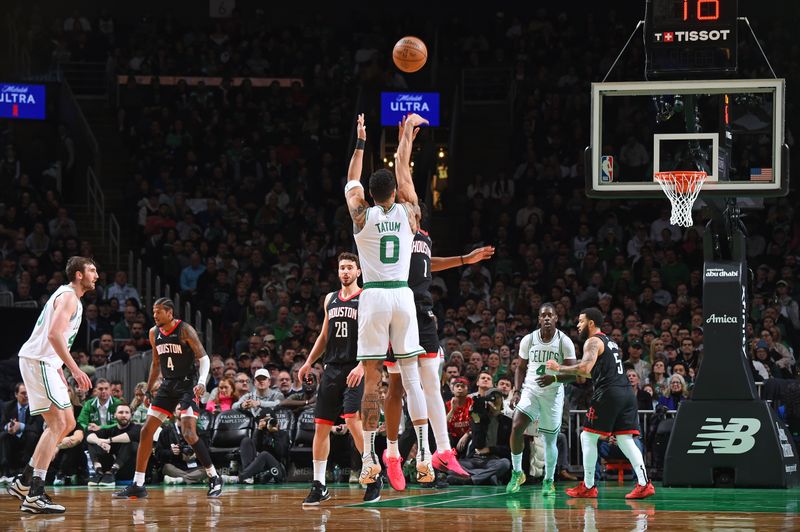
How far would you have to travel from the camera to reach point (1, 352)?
63.6 ft

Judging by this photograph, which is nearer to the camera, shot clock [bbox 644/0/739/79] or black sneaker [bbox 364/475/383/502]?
black sneaker [bbox 364/475/383/502]

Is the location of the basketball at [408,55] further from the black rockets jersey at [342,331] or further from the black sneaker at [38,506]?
the black sneaker at [38,506]

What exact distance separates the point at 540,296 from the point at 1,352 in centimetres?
913

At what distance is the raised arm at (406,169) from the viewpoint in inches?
400

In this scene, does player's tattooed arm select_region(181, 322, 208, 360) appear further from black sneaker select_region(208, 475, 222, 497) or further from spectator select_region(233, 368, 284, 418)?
spectator select_region(233, 368, 284, 418)

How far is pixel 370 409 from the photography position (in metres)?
10.4

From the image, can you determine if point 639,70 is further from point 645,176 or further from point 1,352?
point 1,352

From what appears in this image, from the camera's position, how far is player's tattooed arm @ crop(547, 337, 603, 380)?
41.2 ft

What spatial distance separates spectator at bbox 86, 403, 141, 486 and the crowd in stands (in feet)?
0.12

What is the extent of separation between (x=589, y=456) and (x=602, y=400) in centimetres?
64

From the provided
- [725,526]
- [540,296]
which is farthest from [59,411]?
[540,296]

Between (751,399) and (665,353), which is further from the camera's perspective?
(665,353)

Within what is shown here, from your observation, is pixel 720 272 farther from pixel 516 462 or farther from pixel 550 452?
pixel 516 462

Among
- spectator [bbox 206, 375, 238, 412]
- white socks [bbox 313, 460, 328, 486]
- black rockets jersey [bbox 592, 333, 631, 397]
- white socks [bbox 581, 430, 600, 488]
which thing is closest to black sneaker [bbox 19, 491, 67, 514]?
white socks [bbox 313, 460, 328, 486]
